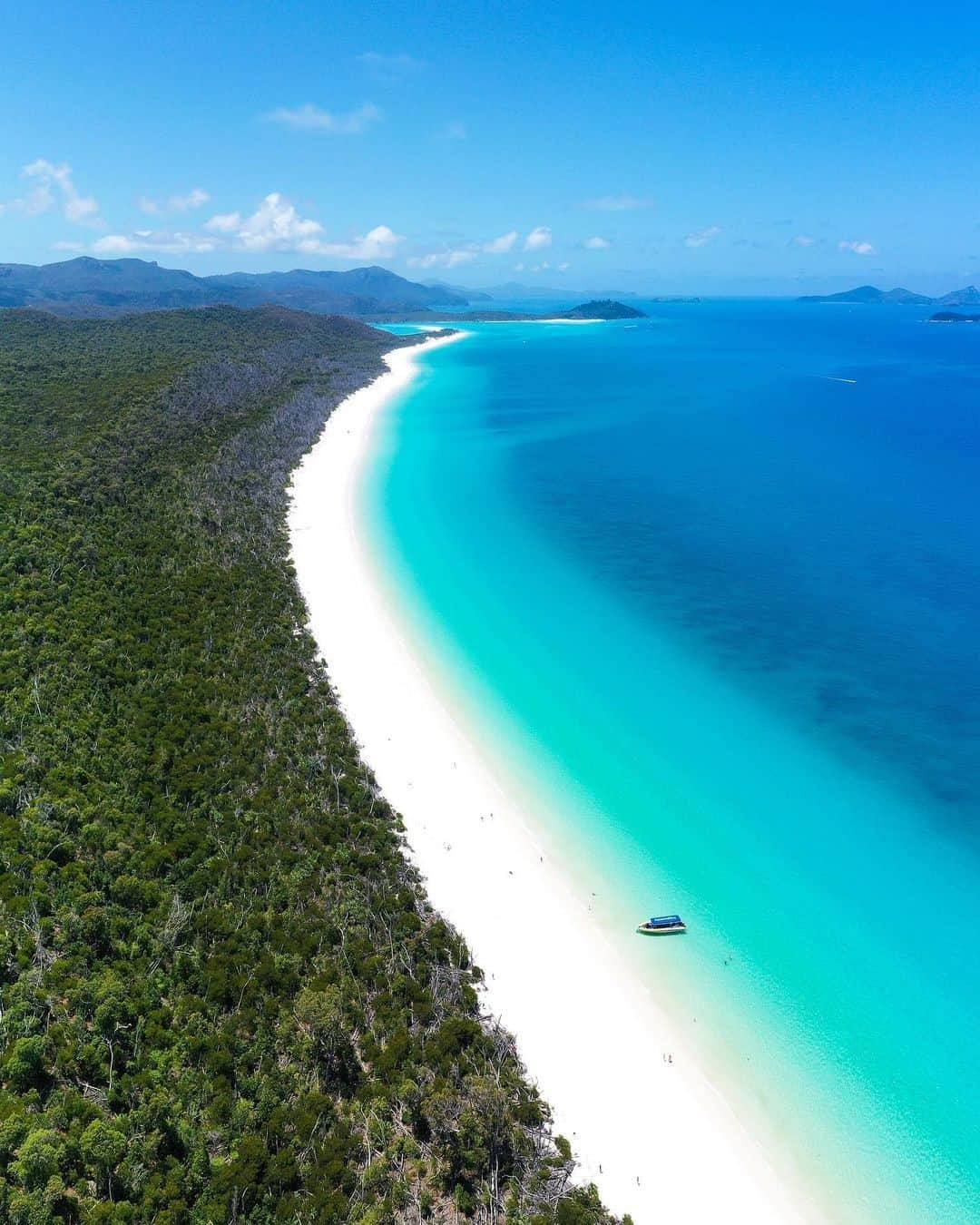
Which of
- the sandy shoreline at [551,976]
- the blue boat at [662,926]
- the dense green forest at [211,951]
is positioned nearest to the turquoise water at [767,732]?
the blue boat at [662,926]

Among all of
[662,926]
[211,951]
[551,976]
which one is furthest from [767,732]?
[211,951]

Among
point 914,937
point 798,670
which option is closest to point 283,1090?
point 914,937

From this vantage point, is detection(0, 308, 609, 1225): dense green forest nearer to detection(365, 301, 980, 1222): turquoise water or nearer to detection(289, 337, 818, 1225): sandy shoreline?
detection(289, 337, 818, 1225): sandy shoreline

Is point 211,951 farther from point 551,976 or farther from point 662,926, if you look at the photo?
point 662,926

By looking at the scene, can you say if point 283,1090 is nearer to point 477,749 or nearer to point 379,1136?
point 379,1136

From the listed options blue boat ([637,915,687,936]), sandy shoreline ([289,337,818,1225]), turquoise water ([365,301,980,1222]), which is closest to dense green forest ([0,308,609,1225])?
sandy shoreline ([289,337,818,1225])
